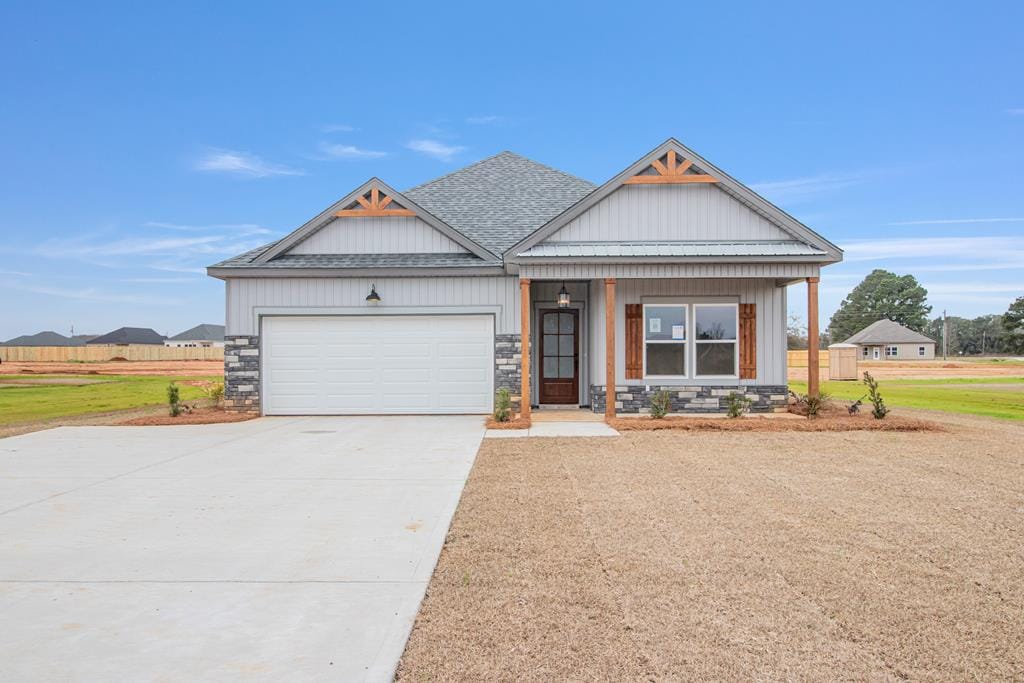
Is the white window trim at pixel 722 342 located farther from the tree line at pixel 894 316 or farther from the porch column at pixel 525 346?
the tree line at pixel 894 316

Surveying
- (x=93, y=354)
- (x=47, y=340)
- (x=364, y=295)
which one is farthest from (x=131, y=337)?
(x=364, y=295)

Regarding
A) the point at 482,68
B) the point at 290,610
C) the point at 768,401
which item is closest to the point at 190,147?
the point at 482,68

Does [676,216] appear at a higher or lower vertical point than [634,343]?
higher

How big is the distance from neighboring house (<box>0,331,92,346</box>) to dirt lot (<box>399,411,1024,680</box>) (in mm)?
114779

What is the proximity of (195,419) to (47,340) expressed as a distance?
10952cm

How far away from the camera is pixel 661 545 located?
190 inches

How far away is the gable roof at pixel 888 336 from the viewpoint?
63.7 metres

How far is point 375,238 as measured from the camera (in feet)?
48.0

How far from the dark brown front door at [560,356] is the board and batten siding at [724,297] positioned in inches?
54.0

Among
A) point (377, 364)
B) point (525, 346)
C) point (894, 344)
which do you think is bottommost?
point (377, 364)

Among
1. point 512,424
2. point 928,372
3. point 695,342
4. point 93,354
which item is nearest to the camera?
point 512,424

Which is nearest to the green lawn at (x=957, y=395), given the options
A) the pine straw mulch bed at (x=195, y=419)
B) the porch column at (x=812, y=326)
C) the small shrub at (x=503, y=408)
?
the porch column at (x=812, y=326)

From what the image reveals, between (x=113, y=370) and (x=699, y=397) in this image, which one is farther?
(x=113, y=370)

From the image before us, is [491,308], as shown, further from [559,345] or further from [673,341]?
[673,341]
